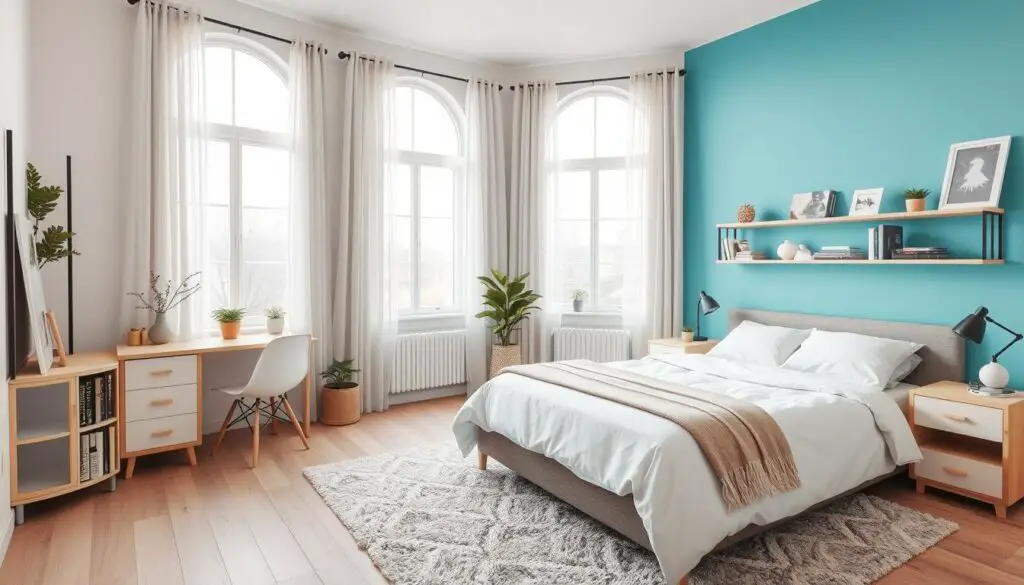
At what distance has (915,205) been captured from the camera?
3.42 m

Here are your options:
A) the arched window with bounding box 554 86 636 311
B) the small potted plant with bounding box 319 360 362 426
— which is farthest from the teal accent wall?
the small potted plant with bounding box 319 360 362 426

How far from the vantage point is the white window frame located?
5395 millimetres

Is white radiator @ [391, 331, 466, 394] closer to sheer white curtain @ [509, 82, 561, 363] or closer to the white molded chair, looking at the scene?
sheer white curtain @ [509, 82, 561, 363]

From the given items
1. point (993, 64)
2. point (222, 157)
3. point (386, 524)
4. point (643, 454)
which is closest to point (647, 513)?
point (643, 454)

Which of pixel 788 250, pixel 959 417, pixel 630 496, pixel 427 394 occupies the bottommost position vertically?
pixel 427 394

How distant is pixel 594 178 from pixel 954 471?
3452 millimetres

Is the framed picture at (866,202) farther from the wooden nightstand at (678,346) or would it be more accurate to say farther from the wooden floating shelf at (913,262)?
the wooden nightstand at (678,346)

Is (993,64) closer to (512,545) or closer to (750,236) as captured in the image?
(750,236)

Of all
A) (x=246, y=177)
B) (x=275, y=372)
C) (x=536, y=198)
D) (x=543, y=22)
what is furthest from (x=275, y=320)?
(x=543, y=22)

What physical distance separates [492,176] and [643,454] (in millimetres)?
3649

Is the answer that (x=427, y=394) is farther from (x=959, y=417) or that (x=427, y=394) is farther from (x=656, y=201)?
(x=959, y=417)

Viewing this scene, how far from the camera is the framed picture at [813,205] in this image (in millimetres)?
3959

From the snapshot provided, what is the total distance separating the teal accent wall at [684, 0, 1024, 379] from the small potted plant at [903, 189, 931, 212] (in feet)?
0.41

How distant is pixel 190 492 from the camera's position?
10.4ft
